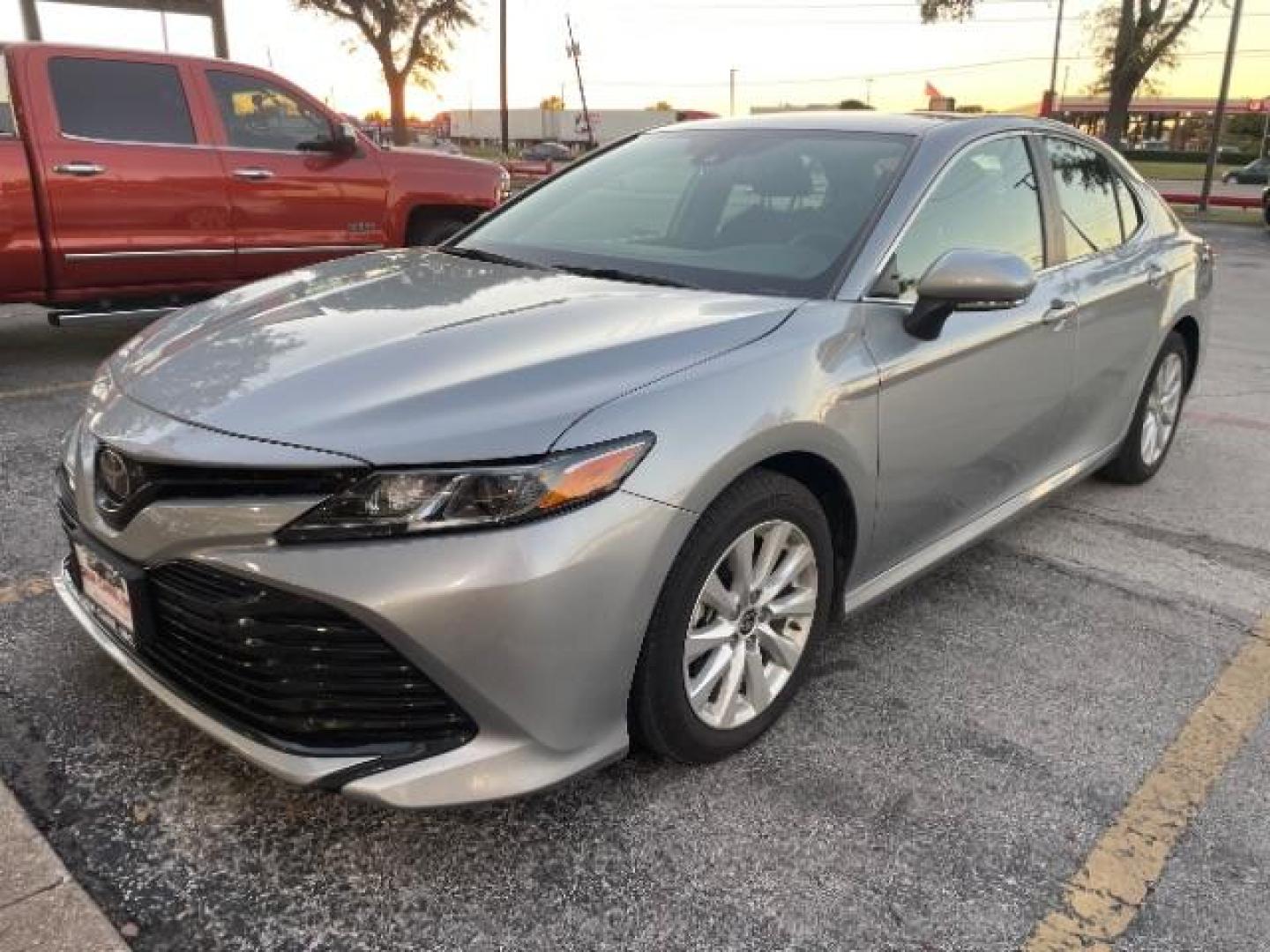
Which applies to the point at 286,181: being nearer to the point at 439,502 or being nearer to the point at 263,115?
the point at 263,115

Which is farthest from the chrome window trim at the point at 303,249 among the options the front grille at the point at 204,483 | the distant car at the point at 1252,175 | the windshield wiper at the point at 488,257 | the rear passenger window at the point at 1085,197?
the distant car at the point at 1252,175

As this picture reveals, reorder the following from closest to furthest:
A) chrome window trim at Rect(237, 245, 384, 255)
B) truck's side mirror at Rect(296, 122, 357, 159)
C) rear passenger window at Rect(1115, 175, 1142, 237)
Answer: rear passenger window at Rect(1115, 175, 1142, 237) → chrome window trim at Rect(237, 245, 384, 255) → truck's side mirror at Rect(296, 122, 357, 159)

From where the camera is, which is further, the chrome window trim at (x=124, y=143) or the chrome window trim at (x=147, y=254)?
the chrome window trim at (x=147, y=254)

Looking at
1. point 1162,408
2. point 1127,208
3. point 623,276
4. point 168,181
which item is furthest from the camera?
point 168,181

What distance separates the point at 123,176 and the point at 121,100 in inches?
18.5

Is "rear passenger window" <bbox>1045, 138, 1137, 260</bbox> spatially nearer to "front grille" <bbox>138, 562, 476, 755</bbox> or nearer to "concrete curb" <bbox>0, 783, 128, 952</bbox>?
"front grille" <bbox>138, 562, 476, 755</bbox>

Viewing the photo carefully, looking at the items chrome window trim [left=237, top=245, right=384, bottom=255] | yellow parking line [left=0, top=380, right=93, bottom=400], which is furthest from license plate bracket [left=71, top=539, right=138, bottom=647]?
chrome window trim [left=237, top=245, right=384, bottom=255]

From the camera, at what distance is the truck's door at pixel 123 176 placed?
586cm

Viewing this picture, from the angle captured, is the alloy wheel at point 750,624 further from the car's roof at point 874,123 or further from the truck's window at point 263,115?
the truck's window at point 263,115

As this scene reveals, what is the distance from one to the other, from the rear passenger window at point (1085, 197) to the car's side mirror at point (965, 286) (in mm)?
1111

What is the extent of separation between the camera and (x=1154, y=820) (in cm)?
241

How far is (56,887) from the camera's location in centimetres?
199

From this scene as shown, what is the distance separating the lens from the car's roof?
3303 mm

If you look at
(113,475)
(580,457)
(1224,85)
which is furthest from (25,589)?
(1224,85)
